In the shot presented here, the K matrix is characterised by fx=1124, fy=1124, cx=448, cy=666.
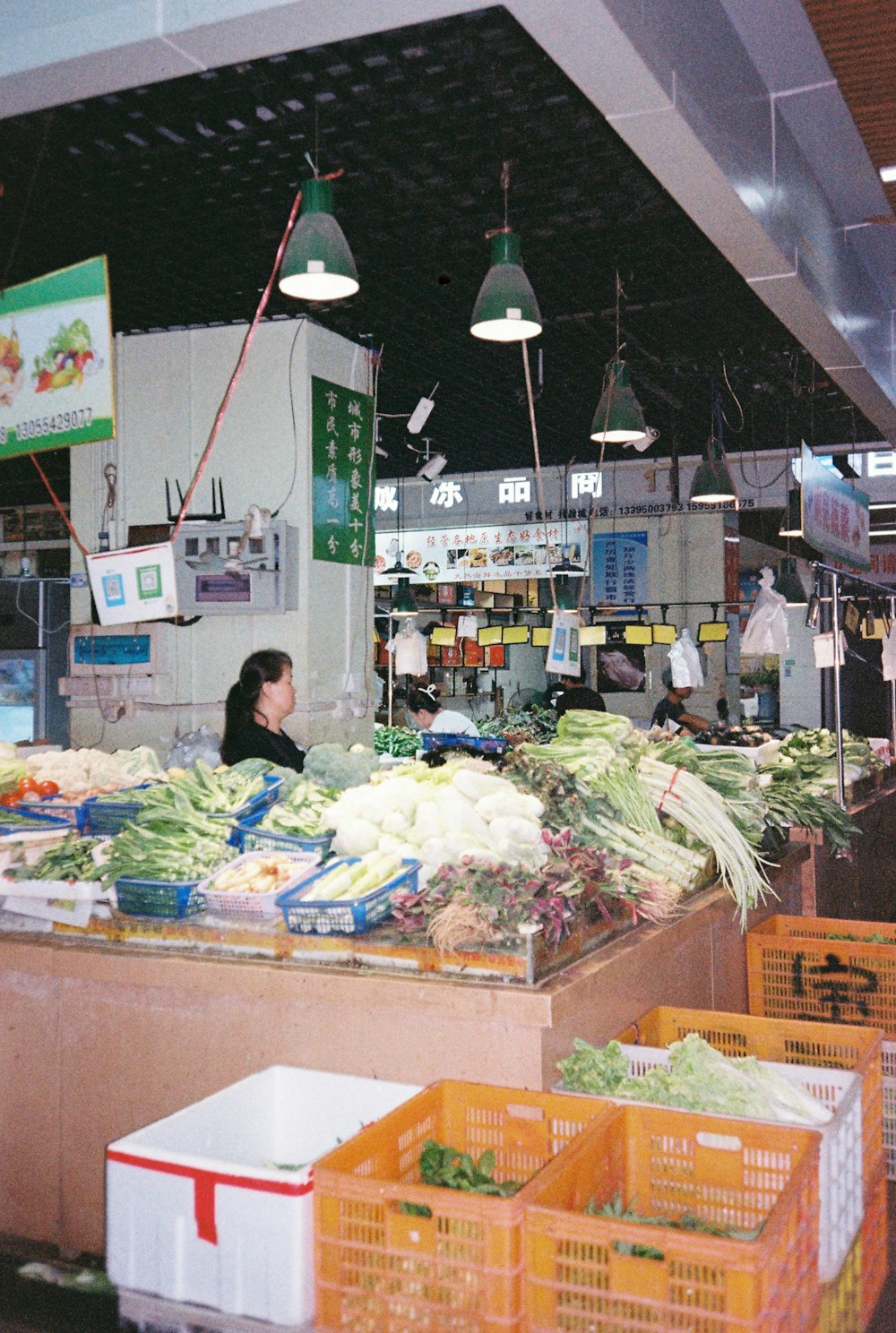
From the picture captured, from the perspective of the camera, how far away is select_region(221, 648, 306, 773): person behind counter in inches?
233

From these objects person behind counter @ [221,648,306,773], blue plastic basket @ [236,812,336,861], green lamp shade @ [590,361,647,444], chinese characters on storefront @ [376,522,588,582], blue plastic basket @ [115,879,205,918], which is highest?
green lamp shade @ [590,361,647,444]

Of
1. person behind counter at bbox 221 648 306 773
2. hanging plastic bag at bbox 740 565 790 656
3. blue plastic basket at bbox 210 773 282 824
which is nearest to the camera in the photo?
blue plastic basket at bbox 210 773 282 824

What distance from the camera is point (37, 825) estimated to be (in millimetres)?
4082

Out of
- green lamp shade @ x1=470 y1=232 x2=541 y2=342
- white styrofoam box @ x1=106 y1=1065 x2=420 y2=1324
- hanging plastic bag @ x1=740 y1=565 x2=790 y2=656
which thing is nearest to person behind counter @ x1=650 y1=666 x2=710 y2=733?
hanging plastic bag @ x1=740 y1=565 x2=790 y2=656

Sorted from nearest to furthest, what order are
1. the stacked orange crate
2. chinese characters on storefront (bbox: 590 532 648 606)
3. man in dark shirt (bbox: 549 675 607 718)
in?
1. the stacked orange crate
2. man in dark shirt (bbox: 549 675 607 718)
3. chinese characters on storefront (bbox: 590 532 648 606)

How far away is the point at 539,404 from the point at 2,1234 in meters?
8.11

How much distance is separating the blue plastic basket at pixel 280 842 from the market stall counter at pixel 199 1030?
45cm

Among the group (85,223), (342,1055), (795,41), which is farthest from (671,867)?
(85,223)

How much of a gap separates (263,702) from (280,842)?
261 centimetres

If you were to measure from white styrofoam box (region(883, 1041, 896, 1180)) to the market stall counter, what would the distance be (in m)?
0.76

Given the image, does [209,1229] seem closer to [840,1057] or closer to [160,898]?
[160,898]

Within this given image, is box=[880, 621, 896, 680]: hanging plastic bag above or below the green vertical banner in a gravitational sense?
below

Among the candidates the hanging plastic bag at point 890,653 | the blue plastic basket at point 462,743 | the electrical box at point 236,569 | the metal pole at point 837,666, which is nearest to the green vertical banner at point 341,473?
the electrical box at point 236,569

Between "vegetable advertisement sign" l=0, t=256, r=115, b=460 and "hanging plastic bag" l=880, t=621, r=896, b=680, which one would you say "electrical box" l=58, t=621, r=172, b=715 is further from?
"hanging plastic bag" l=880, t=621, r=896, b=680
